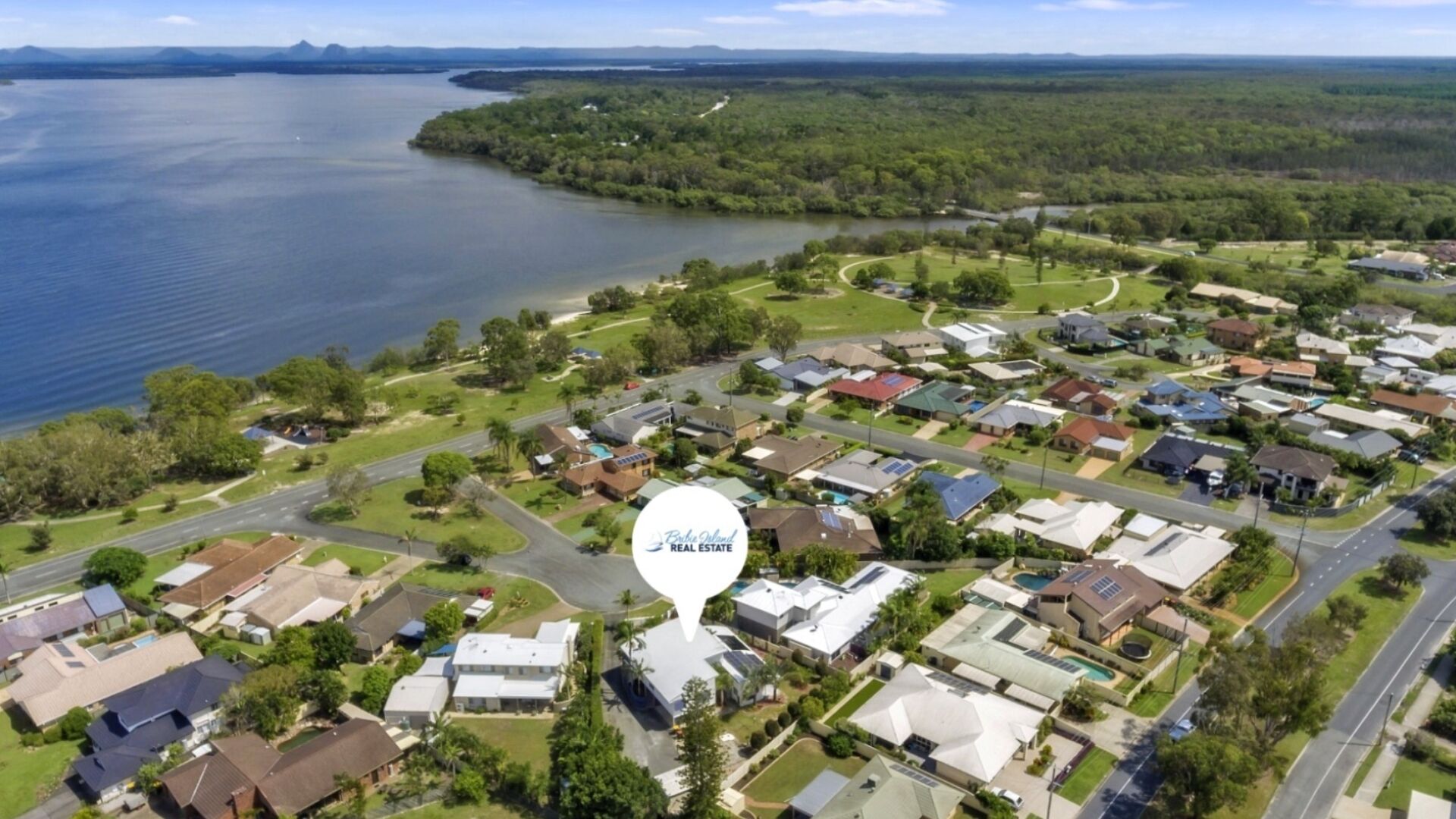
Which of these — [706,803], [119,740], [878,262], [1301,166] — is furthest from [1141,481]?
[1301,166]

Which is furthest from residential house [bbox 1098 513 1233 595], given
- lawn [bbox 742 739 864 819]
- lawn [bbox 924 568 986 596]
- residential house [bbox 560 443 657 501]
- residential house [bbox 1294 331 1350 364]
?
residential house [bbox 1294 331 1350 364]

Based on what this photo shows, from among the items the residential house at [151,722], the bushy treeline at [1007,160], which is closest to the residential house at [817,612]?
the residential house at [151,722]

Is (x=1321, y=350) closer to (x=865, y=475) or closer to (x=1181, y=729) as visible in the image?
(x=865, y=475)

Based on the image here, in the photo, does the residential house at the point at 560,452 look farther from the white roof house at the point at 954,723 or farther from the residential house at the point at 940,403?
the white roof house at the point at 954,723

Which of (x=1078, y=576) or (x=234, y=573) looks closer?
(x=1078, y=576)

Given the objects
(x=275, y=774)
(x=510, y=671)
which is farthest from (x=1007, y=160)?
(x=275, y=774)

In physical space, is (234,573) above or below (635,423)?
below
